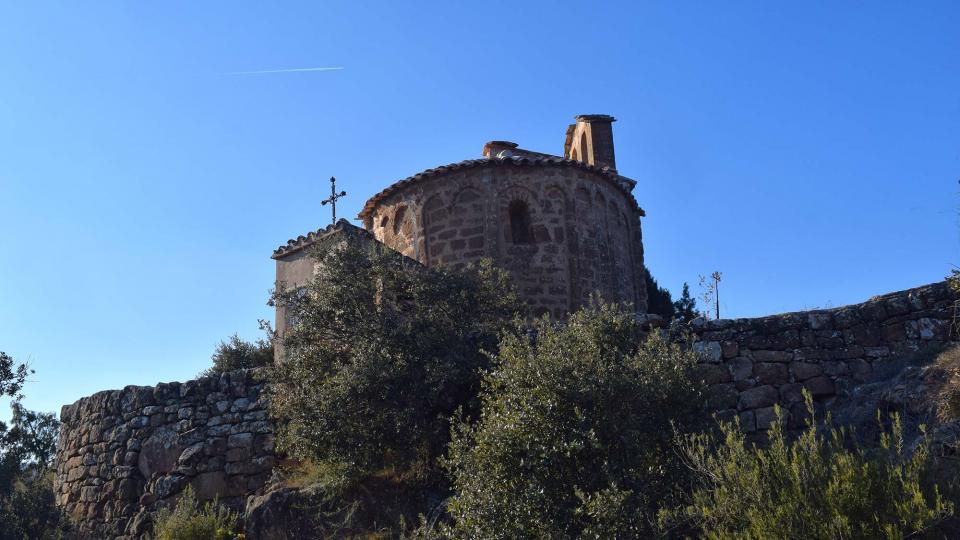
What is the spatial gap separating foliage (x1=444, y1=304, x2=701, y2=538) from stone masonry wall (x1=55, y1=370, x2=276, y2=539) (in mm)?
5055

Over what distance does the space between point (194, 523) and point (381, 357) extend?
3.24 metres

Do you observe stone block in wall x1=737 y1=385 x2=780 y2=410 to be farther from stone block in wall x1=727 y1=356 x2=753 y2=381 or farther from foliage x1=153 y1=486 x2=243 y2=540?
foliage x1=153 y1=486 x2=243 y2=540

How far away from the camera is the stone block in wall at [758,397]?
10031 mm

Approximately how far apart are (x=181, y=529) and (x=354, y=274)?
3.88 m

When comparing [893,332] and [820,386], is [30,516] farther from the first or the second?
[893,332]

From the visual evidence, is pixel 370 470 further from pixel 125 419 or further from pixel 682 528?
pixel 125 419

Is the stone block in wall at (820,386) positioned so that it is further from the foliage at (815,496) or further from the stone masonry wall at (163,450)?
the stone masonry wall at (163,450)

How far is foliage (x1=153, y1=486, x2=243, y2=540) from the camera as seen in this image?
1057cm

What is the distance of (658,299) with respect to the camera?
77.9 feet

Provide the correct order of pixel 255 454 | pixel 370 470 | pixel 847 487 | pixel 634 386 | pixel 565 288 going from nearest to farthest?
pixel 847 487
pixel 634 386
pixel 370 470
pixel 255 454
pixel 565 288

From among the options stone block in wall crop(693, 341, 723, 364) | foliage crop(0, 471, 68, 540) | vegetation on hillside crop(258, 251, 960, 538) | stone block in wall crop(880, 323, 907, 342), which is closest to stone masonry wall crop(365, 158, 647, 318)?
vegetation on hillside crop(258, 251, 960, 538)

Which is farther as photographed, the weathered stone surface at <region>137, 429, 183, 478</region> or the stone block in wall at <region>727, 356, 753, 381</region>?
the weathered stone surface at <region>137, 429, 183, 478</region>

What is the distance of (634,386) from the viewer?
768cm

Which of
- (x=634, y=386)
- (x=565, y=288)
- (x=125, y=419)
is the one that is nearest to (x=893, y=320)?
(x=634, y=386)
